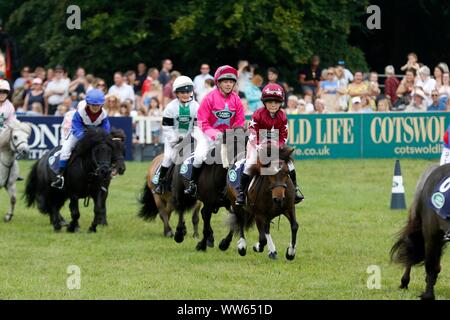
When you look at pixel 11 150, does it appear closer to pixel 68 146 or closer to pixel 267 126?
pixel 68 146

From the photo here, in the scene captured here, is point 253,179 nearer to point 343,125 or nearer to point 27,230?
point 27,230

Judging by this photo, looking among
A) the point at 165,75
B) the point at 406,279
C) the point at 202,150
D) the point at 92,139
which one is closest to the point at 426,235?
the point at 406,279

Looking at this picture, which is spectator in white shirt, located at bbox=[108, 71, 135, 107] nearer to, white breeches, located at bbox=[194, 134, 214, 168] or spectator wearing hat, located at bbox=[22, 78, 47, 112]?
spectator wearing hat, located at bbox=[22, 78, 47, 112]

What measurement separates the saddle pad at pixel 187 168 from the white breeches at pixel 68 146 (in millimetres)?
2501

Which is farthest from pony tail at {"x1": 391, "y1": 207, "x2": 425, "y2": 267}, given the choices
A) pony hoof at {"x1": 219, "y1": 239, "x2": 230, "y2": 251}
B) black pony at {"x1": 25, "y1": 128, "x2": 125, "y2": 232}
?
black pony at {"x1": 25, "y1": 128, "x2": 125, "y2": 232}

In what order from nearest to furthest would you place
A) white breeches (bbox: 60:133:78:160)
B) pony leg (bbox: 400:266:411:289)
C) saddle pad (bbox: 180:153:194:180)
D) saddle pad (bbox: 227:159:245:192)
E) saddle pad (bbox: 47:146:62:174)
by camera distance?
pony leg (bbox: 400:266:411:289)
saddle pad (bbox: 227:159:245:192)
saddle pad (bbox: 180:153:194:180)
white breeches (bbox: 60:133:78:160)
saddle pad (bbox: 47:146:62:174)

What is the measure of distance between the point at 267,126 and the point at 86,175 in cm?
429

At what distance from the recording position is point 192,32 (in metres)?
31.8

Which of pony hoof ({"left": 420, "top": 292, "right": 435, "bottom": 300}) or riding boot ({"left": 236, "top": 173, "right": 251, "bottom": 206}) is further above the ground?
riding boot ({"left": 236, "top": 173, "right": 251, "bottom": 206})

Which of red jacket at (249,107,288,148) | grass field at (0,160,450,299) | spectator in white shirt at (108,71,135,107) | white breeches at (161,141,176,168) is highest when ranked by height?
spectator in white shirt at (108,71,135,107)

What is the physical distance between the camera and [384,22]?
36688 millimetres

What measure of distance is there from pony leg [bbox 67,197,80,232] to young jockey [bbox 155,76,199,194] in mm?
1712

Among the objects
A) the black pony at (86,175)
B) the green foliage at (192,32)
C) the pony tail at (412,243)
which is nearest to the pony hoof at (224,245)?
the black pony at (86,175)

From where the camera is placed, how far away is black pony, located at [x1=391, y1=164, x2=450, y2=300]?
38.9 feet
